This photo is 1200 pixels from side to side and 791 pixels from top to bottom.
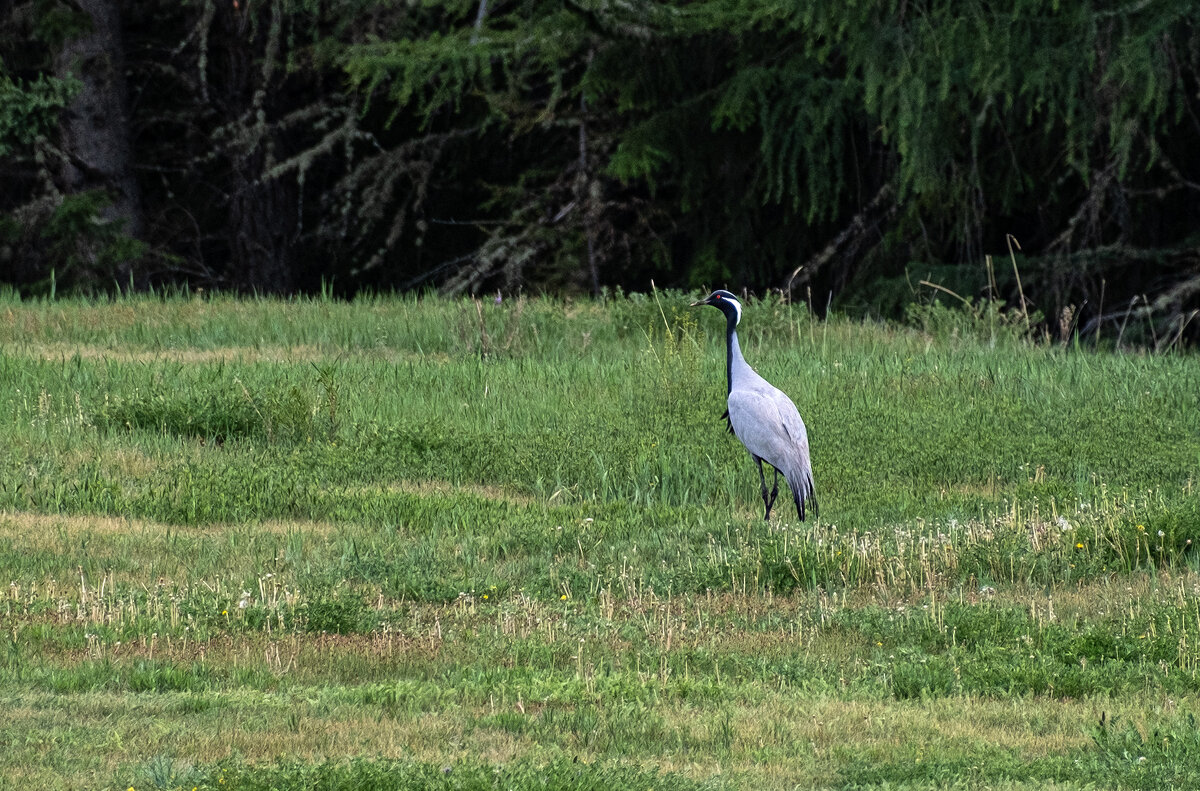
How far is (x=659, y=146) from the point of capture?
2156 centimetres

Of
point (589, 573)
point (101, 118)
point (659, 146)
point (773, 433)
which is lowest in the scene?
point (589, 573)

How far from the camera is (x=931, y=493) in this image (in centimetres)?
1060

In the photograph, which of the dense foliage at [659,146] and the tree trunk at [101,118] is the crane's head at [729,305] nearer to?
the dense foliage at [659,146]

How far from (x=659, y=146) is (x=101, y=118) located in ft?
30.4

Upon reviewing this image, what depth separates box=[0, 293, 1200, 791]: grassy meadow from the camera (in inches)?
224

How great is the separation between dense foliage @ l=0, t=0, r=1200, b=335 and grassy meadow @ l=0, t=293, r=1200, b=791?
3.46 metres

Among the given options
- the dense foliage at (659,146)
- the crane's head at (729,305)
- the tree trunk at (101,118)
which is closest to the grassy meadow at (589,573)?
the crane's head at (729,305)

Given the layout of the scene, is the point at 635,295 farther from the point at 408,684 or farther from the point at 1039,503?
the point at 408,684

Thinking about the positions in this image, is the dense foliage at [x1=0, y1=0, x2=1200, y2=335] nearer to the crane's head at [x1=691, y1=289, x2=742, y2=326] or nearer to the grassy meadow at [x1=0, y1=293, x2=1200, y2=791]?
the grassy meadow at [x1=0, y1=293, x2=1200, y2=791]

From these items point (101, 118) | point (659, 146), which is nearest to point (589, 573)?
point (659, 146)

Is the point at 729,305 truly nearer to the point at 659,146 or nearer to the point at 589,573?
the point at 589,573

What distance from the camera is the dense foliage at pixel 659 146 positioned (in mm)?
17500

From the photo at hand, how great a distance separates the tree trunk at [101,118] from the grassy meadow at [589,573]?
990cm

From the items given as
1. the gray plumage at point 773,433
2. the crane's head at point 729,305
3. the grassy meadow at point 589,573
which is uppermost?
the crane's head at point 729,305
